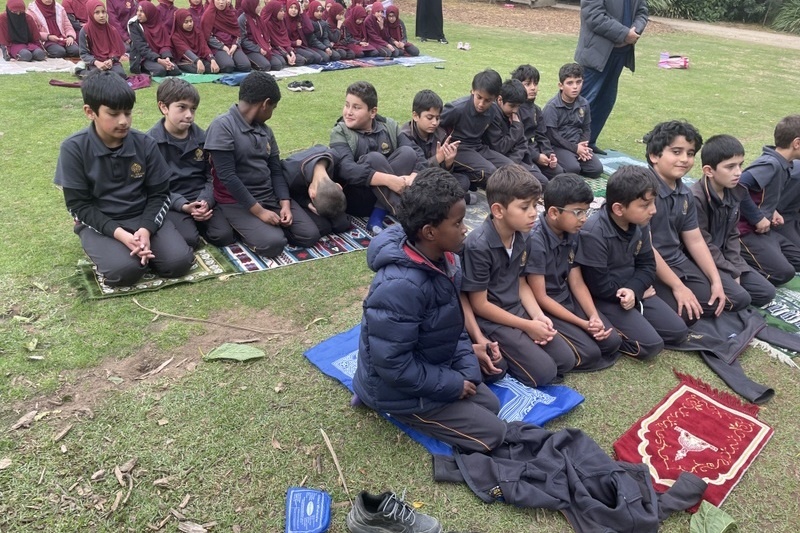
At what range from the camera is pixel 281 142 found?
6.63 metres

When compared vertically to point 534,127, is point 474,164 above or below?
below

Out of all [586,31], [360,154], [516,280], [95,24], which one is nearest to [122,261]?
[360,154]

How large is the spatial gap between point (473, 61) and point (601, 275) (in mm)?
9867

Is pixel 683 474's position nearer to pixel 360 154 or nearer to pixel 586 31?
pixel 360 154

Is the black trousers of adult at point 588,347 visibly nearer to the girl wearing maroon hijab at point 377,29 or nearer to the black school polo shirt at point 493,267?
the black school polo shirt at point 493,267

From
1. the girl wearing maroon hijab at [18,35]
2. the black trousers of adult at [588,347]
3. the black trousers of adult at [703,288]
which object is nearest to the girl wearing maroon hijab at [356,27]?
the girl wearing maroon hijab at [18,35]

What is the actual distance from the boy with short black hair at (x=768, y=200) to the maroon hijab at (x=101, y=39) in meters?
9.30

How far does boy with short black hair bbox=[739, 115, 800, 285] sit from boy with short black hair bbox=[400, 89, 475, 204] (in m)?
2.34

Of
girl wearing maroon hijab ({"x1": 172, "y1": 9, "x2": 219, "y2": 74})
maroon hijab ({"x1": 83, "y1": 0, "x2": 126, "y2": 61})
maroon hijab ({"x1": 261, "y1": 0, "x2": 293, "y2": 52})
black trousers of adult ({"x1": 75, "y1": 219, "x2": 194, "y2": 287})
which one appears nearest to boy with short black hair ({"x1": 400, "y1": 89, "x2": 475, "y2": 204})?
black trousers of adult ({"x1": 75, "y1": 219, "x2": 194, "y2": 287})

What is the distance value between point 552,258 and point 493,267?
47 cm

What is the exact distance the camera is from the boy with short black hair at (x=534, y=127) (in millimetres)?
6324

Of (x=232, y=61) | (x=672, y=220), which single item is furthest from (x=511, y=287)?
(x=232, y=61)

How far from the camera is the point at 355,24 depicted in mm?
12734

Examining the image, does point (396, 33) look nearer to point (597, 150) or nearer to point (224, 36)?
point (224, 36)
